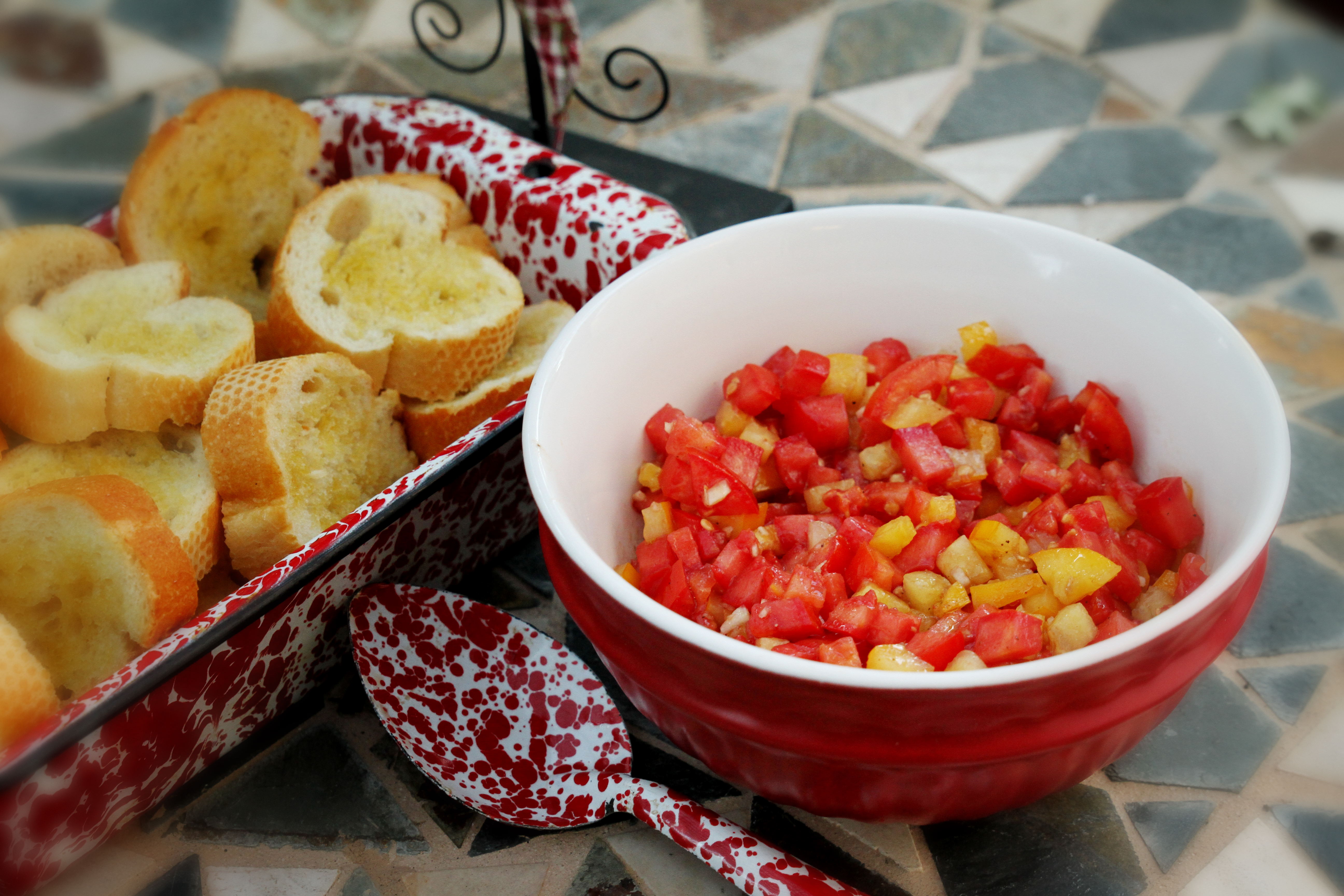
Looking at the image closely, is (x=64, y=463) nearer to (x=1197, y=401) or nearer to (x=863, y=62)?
(x=1197, y=401)

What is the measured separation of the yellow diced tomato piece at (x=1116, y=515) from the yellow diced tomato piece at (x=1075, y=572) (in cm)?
9

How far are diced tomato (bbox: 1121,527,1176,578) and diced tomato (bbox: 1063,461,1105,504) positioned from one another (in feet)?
0.20

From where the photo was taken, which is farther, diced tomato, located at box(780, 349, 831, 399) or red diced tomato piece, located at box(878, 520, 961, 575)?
diced tomato, located at box(780, 349, 831, 399)

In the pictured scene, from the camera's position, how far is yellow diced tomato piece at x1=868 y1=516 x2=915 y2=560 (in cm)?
97

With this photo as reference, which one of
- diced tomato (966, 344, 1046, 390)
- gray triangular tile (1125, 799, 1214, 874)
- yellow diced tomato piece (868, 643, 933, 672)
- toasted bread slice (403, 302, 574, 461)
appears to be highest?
diced tomato (966, 344, 1046, 390)

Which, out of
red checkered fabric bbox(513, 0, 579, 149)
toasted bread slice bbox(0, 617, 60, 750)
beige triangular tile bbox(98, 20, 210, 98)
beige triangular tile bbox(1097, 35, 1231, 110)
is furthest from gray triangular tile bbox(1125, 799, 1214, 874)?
beige triangular tile bbox(98, 20, 210, 98)

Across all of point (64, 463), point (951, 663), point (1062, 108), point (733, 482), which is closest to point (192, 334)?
point (64, 463)

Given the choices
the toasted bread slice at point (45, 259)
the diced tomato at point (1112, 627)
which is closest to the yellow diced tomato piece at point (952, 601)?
the diced tomato at point (1112, 627)

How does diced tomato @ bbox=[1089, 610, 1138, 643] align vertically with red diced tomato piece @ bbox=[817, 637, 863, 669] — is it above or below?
above

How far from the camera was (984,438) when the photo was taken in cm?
109

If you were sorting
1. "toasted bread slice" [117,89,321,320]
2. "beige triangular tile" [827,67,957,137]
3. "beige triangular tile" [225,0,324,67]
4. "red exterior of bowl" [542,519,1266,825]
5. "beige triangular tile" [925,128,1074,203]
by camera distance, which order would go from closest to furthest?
"red exterior of bowl" [542,519,1266,825], "toasted bread slice" [117,89,321,320], "beige triangular tile" [925,128,1074,203], "beige triangular tile" [827,67,957,137], "beige triangular tile" [225,0,324,67]

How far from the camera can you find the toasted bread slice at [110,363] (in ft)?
3.80

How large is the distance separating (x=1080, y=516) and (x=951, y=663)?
23 centimetres

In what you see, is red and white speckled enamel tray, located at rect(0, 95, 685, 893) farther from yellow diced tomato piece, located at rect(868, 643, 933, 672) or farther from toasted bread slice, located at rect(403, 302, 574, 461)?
yellow diced tomato piece, located at rect(868, 643, 933, 672)
